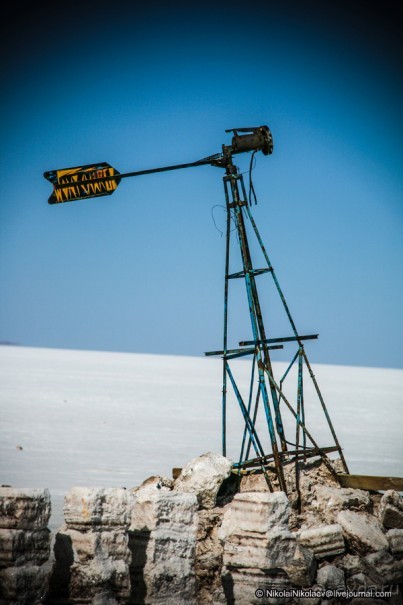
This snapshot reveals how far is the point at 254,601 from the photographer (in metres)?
7.82

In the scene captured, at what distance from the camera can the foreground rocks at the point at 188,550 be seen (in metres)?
7.03

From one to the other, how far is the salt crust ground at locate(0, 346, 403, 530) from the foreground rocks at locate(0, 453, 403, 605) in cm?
468

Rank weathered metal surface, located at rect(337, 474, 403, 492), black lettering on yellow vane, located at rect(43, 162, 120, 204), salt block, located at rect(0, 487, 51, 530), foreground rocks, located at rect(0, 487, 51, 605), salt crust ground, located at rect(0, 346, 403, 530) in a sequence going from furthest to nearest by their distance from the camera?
salt crust ground, located at rect(0, 346, 403, 530), black lettering on yellow vane, located at rect(43, 162, 120, 204), weathered metal surface, located at rect(337, 474, 403, 492), salt block, located at rect(0, 487, 51, 530), foreground rocks, located at rect(0, 487, 51, 605)

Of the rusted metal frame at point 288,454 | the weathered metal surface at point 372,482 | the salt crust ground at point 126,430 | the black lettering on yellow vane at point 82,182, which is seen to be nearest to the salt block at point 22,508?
the rusted metal frame at point 288,454

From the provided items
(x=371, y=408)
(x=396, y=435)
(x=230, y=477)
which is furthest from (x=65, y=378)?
(x=230, y=477)

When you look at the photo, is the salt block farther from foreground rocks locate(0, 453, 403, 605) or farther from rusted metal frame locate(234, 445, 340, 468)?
rusted metal frame locate(234, 445, 340, 468)

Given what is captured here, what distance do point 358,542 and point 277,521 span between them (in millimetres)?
1689

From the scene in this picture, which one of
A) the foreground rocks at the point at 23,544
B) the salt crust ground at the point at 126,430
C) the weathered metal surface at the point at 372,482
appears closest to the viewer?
the foreground rocks at the point at 23,544

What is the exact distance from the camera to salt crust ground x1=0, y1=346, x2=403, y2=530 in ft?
58.4

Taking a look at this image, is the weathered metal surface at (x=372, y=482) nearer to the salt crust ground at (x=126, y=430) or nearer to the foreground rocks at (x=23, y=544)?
the foreground rocks at (x=23, y=544)

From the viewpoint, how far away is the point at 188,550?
784 cm

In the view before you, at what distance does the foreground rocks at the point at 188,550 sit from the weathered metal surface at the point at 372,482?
1.56ft

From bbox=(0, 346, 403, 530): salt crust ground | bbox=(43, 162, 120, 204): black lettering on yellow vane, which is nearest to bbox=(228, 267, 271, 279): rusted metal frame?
bbox=(43, 162, 120, 204): black lettering on yellow vane

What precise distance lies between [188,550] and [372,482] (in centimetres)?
335
